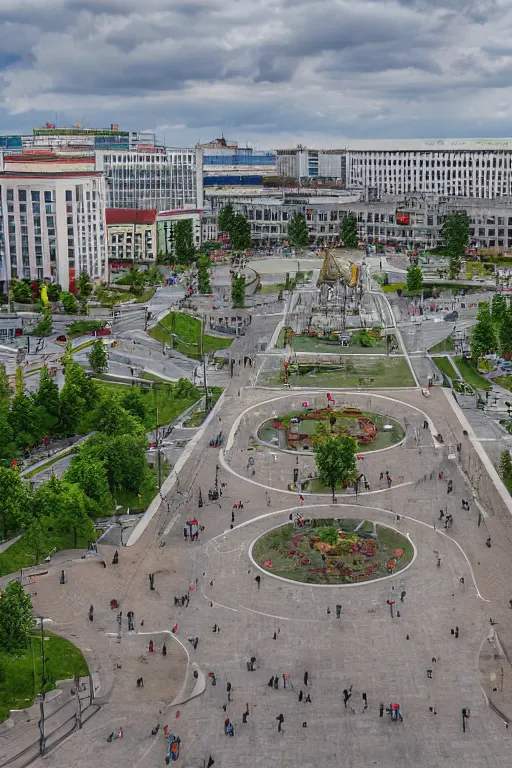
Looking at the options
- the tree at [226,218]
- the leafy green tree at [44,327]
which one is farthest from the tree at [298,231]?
the leafy green tree at [44,327]

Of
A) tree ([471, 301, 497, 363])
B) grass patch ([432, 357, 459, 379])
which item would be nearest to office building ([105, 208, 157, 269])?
grass patch ([432, 357, 459, 379])

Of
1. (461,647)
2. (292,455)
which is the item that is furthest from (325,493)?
(461,647)

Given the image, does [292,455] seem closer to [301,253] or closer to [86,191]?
[86,191]

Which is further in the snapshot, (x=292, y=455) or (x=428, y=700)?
(x=292, y=455)

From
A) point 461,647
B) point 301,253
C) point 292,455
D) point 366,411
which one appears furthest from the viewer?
point 301,253

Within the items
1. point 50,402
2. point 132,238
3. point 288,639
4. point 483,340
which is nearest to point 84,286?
point 132,238

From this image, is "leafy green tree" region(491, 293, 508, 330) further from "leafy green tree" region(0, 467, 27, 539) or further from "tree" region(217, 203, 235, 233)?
"tree" region(217, 203, 235, 233)

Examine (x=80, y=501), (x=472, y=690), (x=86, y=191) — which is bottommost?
(x=472, y=690)
